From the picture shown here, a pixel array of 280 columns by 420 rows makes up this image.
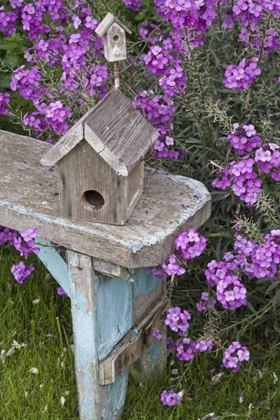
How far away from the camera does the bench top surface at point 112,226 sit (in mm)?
2301

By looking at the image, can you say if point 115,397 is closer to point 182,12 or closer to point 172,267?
point 172,267

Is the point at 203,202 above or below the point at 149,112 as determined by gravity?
below

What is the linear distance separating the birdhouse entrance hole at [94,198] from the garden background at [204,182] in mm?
246

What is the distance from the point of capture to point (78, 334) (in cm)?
262

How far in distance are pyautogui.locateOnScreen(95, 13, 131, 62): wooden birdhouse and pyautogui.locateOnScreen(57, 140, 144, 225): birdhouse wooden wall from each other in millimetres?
330

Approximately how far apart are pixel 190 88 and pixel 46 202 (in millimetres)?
878

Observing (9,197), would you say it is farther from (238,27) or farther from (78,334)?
(238,27)

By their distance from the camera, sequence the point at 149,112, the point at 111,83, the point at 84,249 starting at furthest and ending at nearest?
the point at 111,83 → the point at 149,112 → the point at 84,249

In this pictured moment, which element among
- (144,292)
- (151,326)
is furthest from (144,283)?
(151,326)

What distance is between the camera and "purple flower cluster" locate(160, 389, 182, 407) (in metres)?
2.86

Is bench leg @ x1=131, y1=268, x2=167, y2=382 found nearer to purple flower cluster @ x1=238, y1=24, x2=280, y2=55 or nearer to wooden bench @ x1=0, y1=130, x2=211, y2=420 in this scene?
wooden bench @ x1=0, y1=130, x2=211, y2=420

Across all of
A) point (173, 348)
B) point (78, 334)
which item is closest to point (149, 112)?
point (78, 334)

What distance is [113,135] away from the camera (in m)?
2.28

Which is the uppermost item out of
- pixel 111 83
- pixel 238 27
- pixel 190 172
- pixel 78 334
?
pixel 238 27
